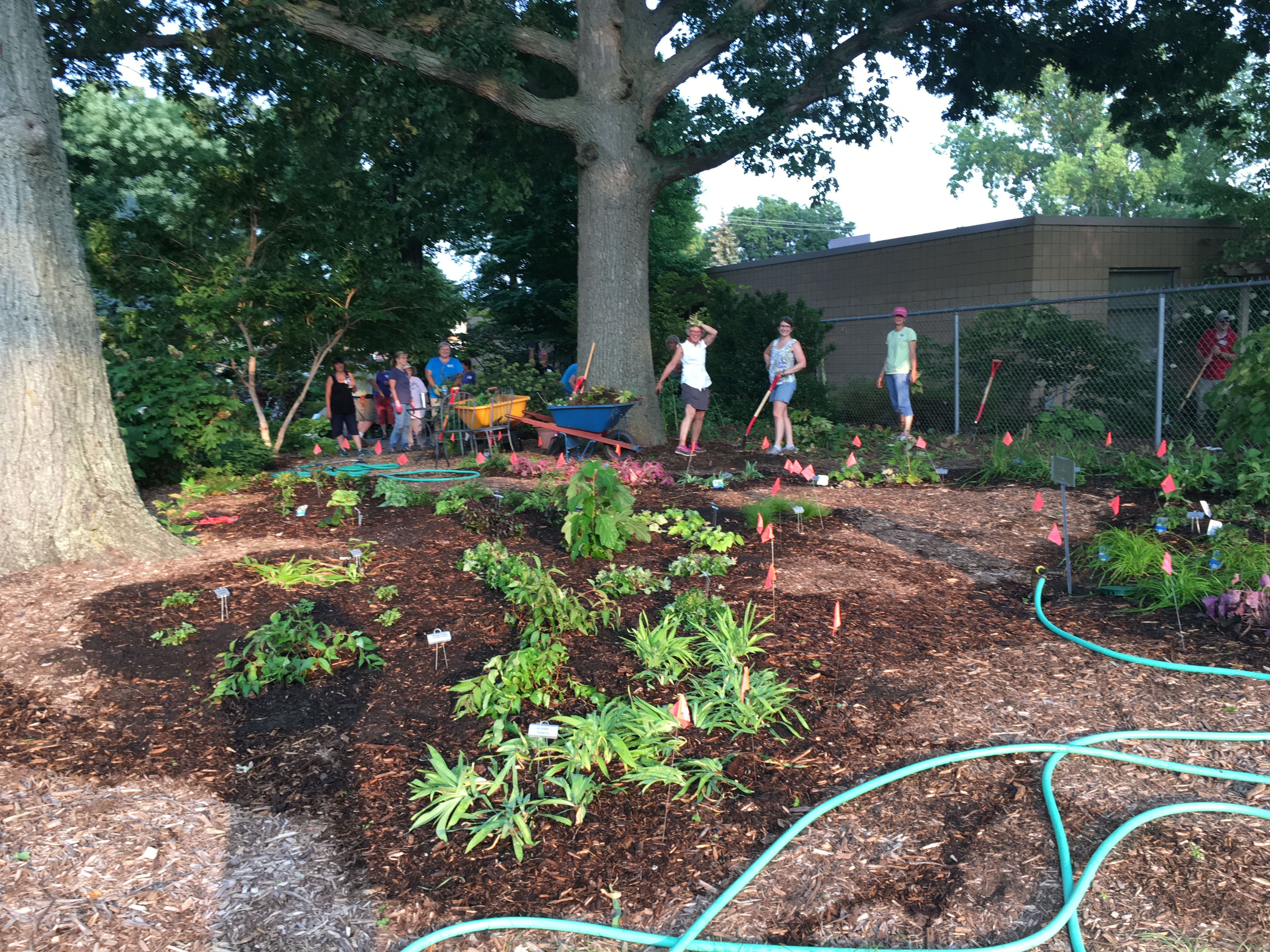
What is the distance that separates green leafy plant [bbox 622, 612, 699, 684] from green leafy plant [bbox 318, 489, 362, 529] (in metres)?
3.13

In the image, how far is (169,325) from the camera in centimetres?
988

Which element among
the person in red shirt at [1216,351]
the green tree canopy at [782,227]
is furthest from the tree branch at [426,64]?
the green tree canopy at [782,227]

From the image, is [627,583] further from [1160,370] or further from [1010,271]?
[1010,271]

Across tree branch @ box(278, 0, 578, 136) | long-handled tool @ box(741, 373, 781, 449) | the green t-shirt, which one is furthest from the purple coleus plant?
tree branch @ box(278, 0, 578, 136)

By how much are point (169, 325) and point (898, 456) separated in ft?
25.4

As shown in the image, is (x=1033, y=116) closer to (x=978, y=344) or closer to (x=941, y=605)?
(x=978, y=344)

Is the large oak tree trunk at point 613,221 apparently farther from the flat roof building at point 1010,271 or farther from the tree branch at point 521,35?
the flat roof building at point 1010,271

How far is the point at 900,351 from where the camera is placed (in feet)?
36.5

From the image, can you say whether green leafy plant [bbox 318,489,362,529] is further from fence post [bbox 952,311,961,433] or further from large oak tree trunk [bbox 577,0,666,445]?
fence post [bbox 952,311,961,433]

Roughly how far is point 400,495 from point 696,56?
24.4 feet

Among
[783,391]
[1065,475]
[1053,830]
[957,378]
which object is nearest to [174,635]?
[1053,830]

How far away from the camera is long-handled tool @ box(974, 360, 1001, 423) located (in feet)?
35.5

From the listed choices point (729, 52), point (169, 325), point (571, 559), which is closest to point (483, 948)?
point (571, 559)

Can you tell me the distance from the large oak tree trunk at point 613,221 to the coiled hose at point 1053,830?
27.6ft
